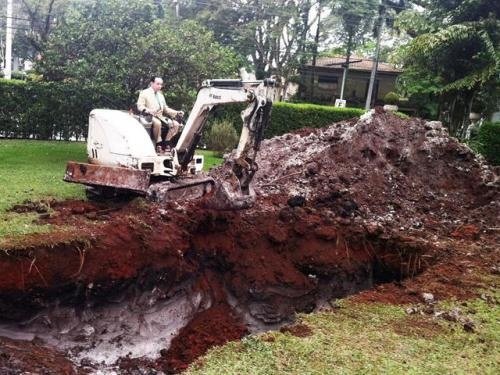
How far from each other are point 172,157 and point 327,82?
96.0ft

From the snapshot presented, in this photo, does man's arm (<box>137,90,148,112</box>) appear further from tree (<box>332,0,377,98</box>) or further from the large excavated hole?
tree (<box>332,0,377,98</box>)

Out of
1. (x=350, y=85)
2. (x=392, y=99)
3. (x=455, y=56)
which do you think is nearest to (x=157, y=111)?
(x=455, y=56)

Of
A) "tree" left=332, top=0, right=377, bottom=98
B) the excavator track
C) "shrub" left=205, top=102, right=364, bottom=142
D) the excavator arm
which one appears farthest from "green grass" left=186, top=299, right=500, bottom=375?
"tree" left=332, top=0, right=377, bottom=98

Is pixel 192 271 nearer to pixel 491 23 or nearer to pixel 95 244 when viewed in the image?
pixel 95 244

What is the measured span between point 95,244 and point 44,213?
1690mm

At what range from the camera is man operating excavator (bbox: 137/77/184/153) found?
9.96 metres

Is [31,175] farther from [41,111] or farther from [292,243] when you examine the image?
[41,111]

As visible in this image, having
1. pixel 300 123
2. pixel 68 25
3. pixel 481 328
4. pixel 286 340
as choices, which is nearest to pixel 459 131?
pixel 300 123

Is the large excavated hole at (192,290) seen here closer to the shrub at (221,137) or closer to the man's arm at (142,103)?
Answer: the man's arm at (142,103)

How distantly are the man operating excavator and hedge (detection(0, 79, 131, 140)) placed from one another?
6449 millimetres

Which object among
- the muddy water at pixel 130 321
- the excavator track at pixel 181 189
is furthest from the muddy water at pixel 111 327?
the excavator track at pixel 181 189

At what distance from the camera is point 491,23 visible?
18.3 meters

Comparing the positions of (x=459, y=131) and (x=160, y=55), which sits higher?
(x=160, y=55)

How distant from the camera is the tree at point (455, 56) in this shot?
18.3m
